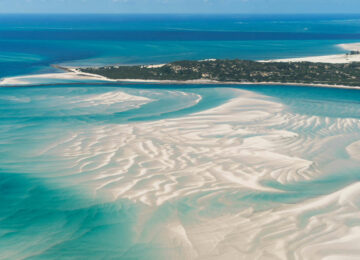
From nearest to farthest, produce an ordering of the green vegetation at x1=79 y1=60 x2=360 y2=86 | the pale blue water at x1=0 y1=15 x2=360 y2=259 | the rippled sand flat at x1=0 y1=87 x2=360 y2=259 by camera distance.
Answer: the rippled sand flat at x1=0 y1=87 x2=360 y2=259, the pale blue water at x1=0 y1=15 x2=360 y2=259, the green vegetation at x1=79 y1=60 x2=360 y2=86

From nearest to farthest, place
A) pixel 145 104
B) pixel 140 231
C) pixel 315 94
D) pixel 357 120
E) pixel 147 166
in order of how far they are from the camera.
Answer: pixel 140 231
pixel 147 166
pixel 357 120
pixel 145 104
pixel 315 94

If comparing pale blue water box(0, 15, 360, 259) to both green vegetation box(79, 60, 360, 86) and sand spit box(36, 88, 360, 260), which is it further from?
green vegetation box(79, 60, 360, 86)

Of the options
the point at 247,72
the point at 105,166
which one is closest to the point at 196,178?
the point at 105,166

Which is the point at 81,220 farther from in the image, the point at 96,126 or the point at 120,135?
the point at 96,126

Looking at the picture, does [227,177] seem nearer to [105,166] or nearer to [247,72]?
[105,166]

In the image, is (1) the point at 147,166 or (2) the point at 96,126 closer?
(1) the point at 147,166

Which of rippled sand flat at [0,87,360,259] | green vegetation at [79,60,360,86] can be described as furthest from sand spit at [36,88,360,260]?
green vegetation at [79,60,360,86]

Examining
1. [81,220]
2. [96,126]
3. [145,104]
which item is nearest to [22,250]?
[81,220]
